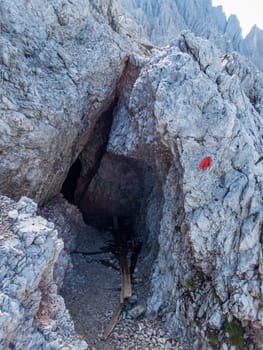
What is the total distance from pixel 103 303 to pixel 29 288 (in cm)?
689

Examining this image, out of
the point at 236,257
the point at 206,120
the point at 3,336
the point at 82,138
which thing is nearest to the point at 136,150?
the point at 82,138

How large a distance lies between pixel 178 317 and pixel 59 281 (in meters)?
5.90

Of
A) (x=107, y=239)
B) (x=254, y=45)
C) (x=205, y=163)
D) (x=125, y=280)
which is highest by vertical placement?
(x=254, y=45)

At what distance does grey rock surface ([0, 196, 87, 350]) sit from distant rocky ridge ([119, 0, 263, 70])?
2584 inches

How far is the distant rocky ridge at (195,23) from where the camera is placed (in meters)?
74.2

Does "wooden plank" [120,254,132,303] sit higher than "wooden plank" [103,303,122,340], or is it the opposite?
"wooden plank" [120,254,132,303]

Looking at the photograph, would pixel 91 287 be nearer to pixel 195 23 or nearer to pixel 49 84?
pixel 49 84

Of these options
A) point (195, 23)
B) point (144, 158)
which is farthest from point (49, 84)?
point (195, 23)

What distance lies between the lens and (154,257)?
744 inches

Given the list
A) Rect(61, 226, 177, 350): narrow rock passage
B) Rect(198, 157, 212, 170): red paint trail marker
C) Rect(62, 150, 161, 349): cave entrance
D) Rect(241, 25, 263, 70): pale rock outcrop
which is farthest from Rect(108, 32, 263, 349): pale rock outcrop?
Rect(241, 25, 263, 70): pale rock outcrop

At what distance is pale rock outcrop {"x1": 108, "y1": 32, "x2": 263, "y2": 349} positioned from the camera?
13.1 metres

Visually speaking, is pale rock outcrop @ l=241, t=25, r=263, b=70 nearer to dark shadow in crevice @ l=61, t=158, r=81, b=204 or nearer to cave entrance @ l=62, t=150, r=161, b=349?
cave entrance @ l=62, t=150, r=161, b=349

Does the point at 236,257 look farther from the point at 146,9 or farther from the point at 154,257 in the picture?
the point at 146,9

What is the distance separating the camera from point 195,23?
278 feet
